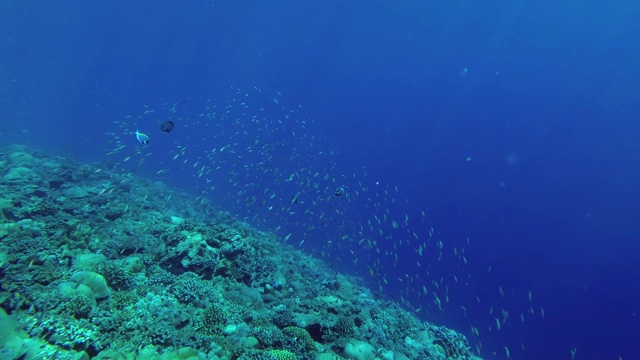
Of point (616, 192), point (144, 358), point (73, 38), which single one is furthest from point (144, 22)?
point (616, 192)

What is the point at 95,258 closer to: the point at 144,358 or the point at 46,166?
the point at 144,358

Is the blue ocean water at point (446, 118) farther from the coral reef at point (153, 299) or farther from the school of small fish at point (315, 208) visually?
the coral reef at point (153, 299)

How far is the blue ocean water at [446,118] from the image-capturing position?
62844mm

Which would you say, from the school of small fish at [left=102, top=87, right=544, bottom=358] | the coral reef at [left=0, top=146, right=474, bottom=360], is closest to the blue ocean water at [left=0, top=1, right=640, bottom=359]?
the school of small fish at [left=102, top=87, right=544, bottom=358]

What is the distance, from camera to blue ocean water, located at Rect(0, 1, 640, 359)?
62844mm

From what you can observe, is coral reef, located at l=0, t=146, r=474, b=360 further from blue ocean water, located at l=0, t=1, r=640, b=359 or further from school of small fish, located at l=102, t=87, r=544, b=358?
blue ocean water, located at l=0, t=1, r=640, b=359

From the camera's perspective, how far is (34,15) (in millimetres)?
115000

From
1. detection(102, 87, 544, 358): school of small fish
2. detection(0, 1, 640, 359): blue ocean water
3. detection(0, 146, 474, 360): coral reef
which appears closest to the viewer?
detection(0, 146, 474, 360): coral reef

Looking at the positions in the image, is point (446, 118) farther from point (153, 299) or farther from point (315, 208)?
point (153, 299)

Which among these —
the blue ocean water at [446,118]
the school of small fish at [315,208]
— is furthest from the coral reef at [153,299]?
the blue ocean water at [446,118]

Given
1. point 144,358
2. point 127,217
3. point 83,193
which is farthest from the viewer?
point 83,193

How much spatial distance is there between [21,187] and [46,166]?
629 cm

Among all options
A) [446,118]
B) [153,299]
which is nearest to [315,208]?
[153,299]

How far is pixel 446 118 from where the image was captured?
426ft
